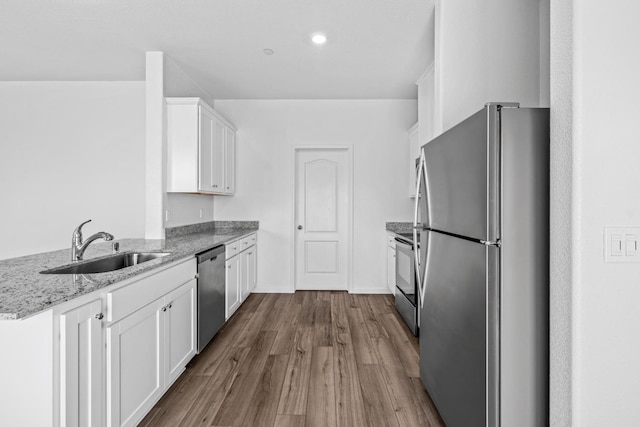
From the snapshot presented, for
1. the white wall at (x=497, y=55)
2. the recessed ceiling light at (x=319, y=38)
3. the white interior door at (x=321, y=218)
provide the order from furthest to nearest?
the white interior door at (x=321, y=218) < the recessed ceiling light at (x=319, y=38) < the white wall at (x=497, y=55)

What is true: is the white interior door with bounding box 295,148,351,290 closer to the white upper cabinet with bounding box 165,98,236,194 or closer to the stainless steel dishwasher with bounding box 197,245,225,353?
the white upper cabinet with bounding box 165,98,236,194

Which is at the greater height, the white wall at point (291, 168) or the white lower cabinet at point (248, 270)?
the white wall at point (291, 168)

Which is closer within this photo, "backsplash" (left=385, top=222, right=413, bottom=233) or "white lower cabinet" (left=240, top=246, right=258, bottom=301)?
"white lower cabinet" (left=240, top=246, right=258, bottom=301)

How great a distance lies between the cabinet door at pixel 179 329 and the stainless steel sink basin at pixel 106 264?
0.35 meters

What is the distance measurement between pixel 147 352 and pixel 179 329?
0.43 meters

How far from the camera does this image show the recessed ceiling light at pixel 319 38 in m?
3.00

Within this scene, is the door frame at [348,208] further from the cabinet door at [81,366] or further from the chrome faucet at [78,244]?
the cabinet door at [81,366]

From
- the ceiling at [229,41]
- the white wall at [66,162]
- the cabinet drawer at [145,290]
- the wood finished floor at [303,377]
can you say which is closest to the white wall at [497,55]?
the ceiling at [229,41]

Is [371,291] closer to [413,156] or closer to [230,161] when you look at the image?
[413,156]

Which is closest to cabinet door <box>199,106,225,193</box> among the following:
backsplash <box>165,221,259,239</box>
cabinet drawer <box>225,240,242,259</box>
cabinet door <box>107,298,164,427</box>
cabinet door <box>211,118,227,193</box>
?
cabinet door <box>211,118,227,193</box>

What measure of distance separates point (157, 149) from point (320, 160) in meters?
2.29

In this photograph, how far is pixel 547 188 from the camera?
1302mm

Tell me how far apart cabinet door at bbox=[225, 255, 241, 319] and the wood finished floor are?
18cm

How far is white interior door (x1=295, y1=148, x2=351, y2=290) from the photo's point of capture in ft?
16.2
